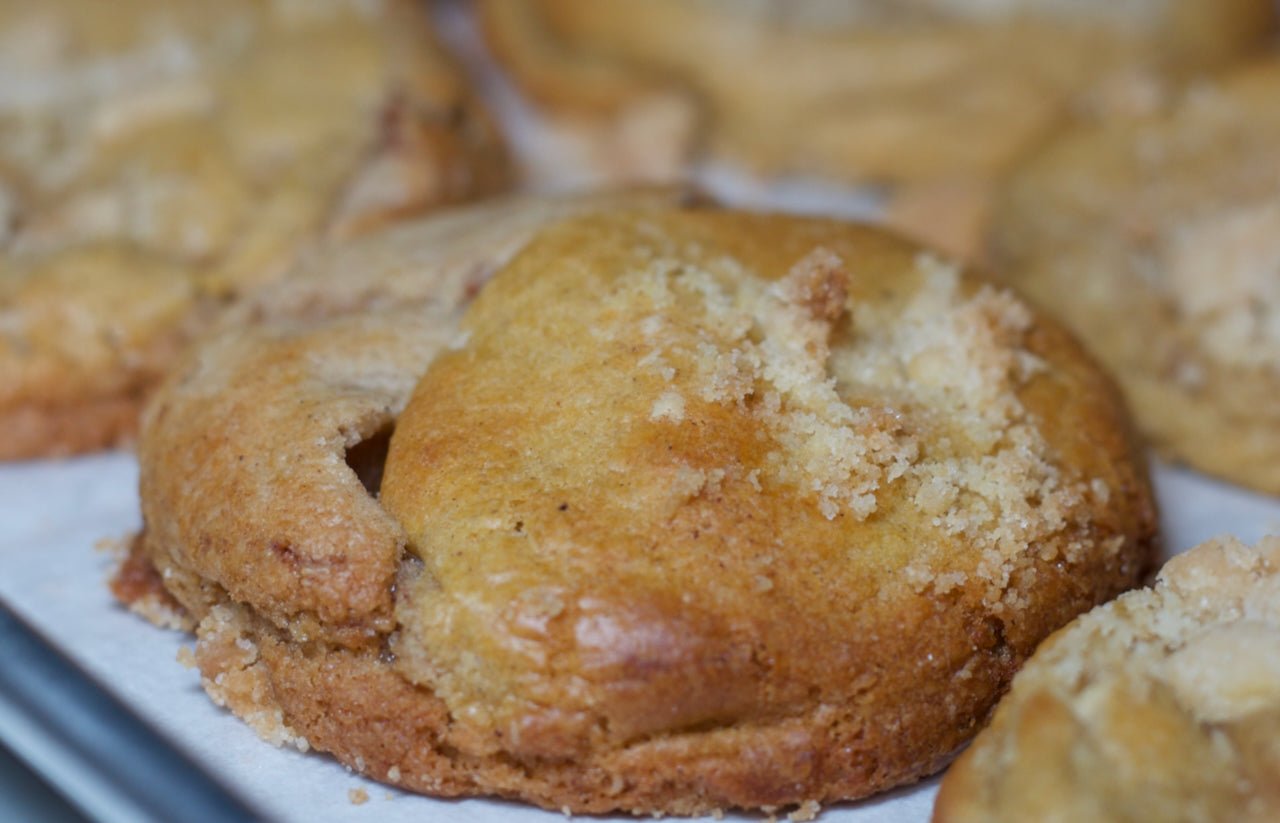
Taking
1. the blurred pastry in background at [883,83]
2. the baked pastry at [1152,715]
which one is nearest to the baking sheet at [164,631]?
the baked pastry at [1152,715]

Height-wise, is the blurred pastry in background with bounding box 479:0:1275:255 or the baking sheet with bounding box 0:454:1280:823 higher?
the blurred pastry in background with bounding box 479:0:1275:255

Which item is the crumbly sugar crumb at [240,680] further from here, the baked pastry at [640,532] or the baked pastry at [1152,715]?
the baked pastry at [1152,715]

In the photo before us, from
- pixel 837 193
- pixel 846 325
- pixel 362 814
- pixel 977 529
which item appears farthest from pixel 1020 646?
pixel 837 193

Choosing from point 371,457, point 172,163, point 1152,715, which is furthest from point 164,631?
point 1152,715

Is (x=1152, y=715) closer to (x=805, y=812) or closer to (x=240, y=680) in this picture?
(x=805, y=812)

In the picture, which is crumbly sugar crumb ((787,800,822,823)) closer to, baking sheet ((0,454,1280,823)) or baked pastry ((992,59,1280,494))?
baking sheet ((0,454,1280,823))

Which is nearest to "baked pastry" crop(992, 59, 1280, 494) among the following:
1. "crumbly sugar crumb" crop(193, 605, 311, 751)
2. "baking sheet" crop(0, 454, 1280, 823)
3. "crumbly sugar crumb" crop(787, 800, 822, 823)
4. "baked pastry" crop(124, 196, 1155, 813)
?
"baking sheet" crop(0, 454, 1280, 823)

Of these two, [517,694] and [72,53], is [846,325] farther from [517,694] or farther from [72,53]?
[72,53]
